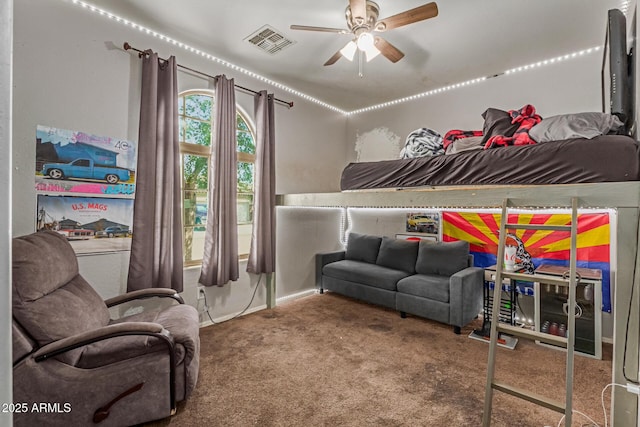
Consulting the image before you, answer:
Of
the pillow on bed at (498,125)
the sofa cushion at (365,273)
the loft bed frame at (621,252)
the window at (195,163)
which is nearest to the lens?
the loft bed frame at (621,252)

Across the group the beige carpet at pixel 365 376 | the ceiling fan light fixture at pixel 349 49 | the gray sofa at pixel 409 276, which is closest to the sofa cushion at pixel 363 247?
the gray sofa at pixel 409 276

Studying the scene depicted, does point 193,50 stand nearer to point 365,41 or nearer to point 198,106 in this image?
point 198,106

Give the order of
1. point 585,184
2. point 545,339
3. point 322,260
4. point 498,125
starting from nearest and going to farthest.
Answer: point 545,339, point 585,184, point 498,125, point 322,260

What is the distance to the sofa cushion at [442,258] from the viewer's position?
3486mm

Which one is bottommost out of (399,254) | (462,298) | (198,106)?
(462,298)

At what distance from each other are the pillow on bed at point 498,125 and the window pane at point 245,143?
2515mm

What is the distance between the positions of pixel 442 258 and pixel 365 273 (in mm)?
926

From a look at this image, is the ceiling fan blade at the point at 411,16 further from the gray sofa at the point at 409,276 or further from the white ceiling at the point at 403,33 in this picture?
the gray sofa at the point at 409,276

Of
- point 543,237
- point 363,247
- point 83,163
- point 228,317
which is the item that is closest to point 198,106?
point 83,163

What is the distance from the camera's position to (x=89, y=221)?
2447 mm

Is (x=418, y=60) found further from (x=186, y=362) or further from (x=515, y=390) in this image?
(x=186, y=362)

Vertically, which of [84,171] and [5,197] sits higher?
[84,171]

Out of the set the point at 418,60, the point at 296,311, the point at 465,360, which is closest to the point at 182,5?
the point at 418,60

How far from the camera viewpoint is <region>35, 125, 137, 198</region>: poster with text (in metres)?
2.24
